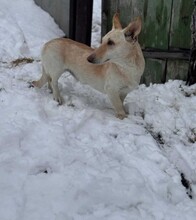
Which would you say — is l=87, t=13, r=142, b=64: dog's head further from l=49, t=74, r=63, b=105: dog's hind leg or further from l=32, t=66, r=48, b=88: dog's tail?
l=32, t=66, r=48, b=88: dog's tail

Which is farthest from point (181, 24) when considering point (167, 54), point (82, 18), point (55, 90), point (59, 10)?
point (59, 10)

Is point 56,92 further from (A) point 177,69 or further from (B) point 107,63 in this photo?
(A) point 177,69

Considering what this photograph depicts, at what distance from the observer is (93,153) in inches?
145

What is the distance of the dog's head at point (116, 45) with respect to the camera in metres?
4.20

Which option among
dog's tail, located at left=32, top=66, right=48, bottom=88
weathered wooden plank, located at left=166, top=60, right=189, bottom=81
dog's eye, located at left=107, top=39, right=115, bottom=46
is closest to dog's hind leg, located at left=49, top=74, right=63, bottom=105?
dog's tail, located at left=32, top=66, right=48, bottom=88

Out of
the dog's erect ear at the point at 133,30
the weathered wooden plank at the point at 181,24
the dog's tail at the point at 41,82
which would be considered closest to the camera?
the dog's erect ear at the point at 133,30

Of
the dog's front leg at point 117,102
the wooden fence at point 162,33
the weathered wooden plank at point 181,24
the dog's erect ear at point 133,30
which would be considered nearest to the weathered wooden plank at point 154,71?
the wooden fence at point 162,33

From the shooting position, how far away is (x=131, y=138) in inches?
159

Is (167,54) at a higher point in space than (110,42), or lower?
lower

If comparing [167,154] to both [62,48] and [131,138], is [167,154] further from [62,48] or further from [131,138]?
[62,48]

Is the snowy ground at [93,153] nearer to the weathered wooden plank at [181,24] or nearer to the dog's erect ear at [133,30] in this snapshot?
the weathered wooden plank at [181,24]

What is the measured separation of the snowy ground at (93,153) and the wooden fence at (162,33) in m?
0.33

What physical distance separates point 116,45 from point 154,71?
5.35 feet

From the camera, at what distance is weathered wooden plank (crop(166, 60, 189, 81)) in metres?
5.58
